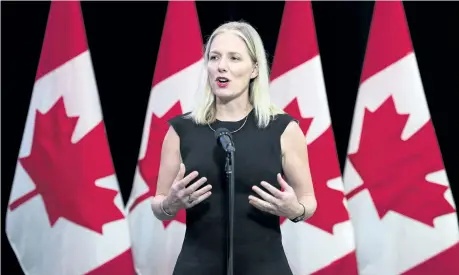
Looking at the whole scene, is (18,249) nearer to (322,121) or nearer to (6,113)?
(6,113)

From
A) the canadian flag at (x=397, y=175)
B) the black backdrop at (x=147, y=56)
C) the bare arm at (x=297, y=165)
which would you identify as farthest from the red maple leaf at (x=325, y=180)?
the bare arm at (x=297, y=165)

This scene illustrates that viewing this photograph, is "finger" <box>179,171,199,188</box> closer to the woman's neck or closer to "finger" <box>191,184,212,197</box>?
"finger" <box>191,184,212,197</box>

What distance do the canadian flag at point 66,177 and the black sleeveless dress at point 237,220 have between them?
1627 mm

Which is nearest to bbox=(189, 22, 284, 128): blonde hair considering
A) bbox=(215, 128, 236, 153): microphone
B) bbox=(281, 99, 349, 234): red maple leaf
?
bbox=(215, 128, 236, 153): microphone

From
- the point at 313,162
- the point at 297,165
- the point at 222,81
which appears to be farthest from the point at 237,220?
the point at 313,162

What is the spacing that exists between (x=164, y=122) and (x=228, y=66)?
1625 mm

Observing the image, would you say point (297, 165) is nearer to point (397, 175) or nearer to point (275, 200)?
point (275, 200)

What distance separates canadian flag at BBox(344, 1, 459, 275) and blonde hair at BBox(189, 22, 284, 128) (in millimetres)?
1567

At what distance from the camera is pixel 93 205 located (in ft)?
11.1

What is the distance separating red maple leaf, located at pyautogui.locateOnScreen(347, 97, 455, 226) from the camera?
10.9 feet

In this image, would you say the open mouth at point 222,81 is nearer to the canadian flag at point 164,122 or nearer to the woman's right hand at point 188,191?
the woman's right hand at point 188,191

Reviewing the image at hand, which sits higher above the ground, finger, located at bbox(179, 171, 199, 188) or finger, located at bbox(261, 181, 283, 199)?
finger, located at bbox(179, 171, 199, 188)

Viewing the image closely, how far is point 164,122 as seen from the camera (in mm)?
3443

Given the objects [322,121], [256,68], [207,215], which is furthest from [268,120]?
[322,121]
